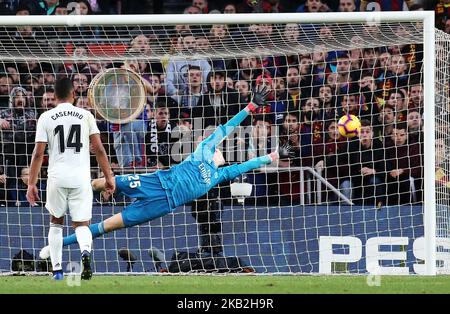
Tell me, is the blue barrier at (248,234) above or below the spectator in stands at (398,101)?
below

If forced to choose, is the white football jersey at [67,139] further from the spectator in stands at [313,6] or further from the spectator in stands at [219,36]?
the spectator in stands at [313,6]

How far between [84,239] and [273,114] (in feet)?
16.2

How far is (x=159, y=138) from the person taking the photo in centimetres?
1506

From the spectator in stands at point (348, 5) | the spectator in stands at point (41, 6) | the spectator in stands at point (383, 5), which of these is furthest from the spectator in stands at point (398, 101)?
the spectator in stands at point (41, 6)

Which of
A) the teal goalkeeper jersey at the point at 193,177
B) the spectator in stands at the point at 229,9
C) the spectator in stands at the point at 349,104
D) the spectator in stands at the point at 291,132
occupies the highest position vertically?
the spectator in stands at the point at 229,9

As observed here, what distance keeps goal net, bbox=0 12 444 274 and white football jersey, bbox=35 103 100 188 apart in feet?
12.0

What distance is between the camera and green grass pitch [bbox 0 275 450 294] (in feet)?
32.1

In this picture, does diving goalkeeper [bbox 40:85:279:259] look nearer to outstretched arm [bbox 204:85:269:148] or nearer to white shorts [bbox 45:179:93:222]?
outstretched arm [bbox 204:85:269:148]

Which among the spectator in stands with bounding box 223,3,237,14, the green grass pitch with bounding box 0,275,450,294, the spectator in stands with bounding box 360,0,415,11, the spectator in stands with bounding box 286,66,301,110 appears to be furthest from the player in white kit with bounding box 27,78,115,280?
the spectator in stands with bounding box 360,0,415,11

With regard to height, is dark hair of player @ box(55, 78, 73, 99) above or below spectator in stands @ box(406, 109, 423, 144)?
above

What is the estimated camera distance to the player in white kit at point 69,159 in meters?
10.7

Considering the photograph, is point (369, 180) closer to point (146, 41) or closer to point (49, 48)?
point (146, 41)

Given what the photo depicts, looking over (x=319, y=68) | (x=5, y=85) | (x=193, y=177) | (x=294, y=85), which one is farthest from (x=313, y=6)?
(x=5, y=85)

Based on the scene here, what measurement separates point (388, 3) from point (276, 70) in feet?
10.7
